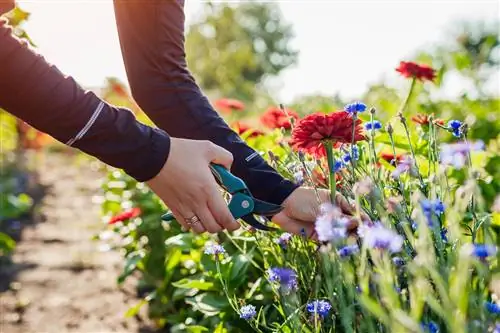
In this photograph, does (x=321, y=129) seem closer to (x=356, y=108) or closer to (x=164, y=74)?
(x=356, y=108)

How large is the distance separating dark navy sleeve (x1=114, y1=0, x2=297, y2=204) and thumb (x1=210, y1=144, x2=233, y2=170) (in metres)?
0.26

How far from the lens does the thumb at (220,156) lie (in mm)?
1657

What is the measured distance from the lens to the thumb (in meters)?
1.66

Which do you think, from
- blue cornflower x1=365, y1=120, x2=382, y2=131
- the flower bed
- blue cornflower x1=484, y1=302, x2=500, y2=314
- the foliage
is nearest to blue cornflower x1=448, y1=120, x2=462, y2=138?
the flower bed

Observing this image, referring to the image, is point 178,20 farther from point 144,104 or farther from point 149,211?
point 149,211

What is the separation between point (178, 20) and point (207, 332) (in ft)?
3.08

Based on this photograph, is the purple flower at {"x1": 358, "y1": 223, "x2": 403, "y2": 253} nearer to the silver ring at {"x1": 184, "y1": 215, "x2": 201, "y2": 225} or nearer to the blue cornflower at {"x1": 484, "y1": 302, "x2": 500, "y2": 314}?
the blue cornflower at {"x1": 484, "y1": 302, "x2": 500, "y2": 314}

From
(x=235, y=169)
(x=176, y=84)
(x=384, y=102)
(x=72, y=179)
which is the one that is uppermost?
(x=176, y=84)

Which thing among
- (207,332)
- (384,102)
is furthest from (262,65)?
(207,332)

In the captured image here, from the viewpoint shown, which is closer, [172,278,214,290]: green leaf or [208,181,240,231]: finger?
→ [208,181,240,231]: finger

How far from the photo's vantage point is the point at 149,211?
351 centimetres

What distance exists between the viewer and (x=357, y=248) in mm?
1339

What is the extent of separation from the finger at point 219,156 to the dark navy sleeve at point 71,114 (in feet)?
0.31

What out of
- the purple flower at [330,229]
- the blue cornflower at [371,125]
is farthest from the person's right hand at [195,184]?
the purple flower at [330,229]
